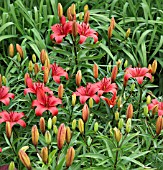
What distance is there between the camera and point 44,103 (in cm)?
230

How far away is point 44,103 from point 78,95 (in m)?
0.19

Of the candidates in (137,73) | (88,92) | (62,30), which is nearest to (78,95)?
(88,92)

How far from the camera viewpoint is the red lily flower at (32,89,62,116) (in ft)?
7.43

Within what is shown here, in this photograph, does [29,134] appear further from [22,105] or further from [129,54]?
[129,54]

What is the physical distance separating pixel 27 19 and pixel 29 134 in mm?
1001

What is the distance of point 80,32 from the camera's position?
8.57ft

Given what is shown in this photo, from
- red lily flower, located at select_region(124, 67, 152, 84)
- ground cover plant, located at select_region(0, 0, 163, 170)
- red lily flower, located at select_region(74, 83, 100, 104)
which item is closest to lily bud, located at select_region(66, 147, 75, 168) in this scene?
ground cover plant, located at select_region(0, 0, 163, 170)

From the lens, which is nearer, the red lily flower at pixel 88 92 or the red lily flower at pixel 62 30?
the red lily flower at pixel 88 92

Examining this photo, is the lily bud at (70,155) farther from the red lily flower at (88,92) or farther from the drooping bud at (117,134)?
the red lily flower at (88,92)

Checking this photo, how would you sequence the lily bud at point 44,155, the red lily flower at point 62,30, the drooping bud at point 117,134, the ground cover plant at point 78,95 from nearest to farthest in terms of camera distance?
1. the lily bud at point 44,155
2. the drooping bud at point 117,134
3. the ground cover plant at point 78,95
4. the red lily flower at point 62,30

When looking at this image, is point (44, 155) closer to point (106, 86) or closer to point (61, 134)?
point (61, 134)

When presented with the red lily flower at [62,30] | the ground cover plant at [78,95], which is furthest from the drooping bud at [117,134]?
the red lily flower at [62,30]

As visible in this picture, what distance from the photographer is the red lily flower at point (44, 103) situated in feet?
7.43

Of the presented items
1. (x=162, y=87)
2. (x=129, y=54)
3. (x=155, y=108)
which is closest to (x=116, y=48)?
(x=129, y=54)
